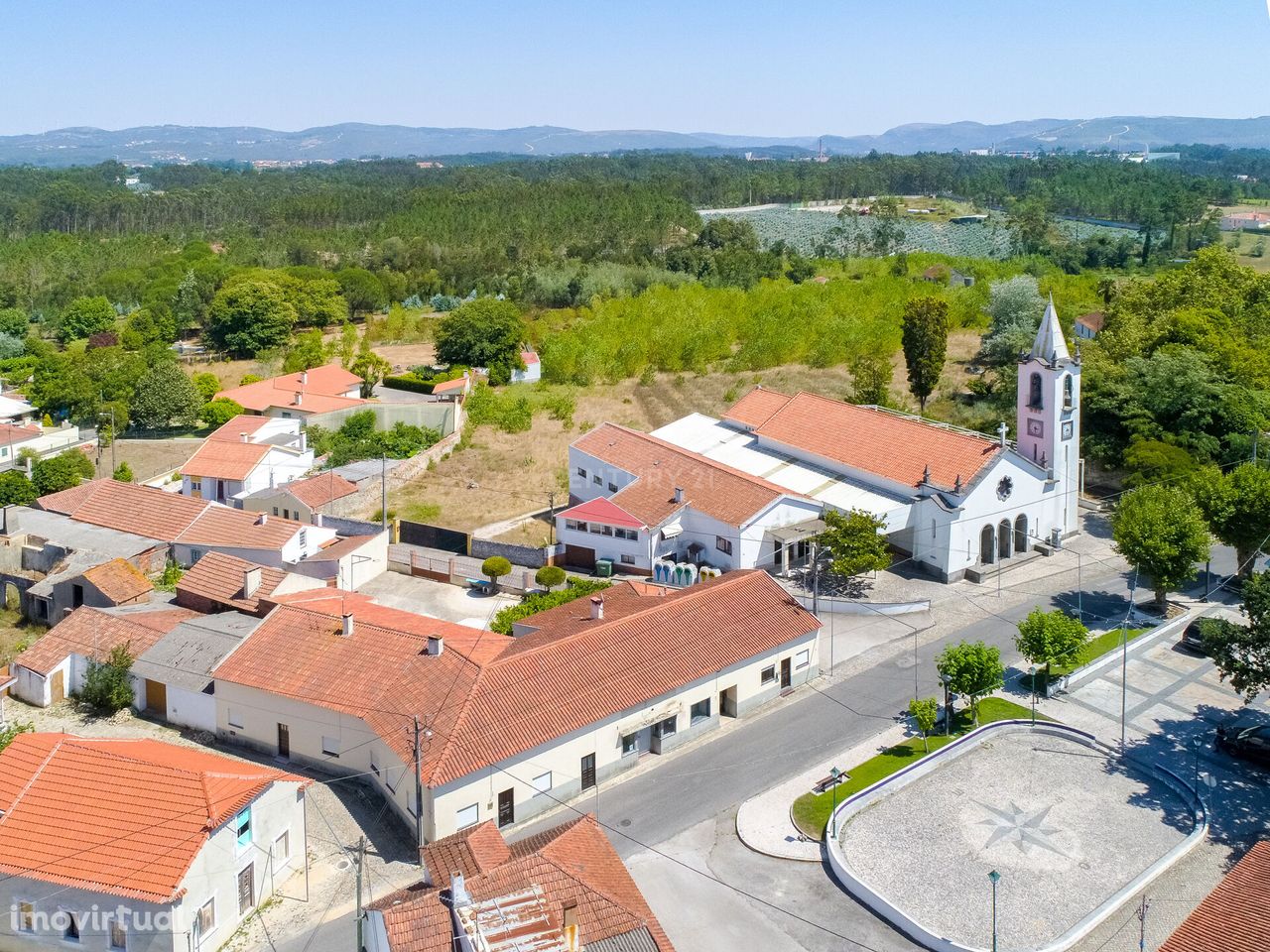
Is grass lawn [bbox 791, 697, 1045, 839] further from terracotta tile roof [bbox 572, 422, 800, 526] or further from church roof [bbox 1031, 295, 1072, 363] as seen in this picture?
church roof [bbox 1031, 295, 1072, 363]

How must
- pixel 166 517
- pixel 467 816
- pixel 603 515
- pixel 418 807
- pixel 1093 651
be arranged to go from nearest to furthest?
pixel 418 807, pixel 467 816, pixel 1093 651, pixel 603 515, pixel 166 517

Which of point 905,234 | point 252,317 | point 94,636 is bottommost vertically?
point 94,636

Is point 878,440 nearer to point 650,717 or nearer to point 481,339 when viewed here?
point 650,717

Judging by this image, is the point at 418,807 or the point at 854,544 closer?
Answer: the point at 418,807

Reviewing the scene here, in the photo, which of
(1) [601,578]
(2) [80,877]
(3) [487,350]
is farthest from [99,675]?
(3) [487,350]

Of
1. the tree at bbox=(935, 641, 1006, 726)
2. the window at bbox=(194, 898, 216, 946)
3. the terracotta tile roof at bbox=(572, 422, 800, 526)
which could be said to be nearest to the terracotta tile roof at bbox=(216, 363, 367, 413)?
the terracotta tile roof at bbox=(572, 422, 800, 526)

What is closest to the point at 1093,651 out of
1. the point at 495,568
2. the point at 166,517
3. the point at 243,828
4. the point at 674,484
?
the point at 674,484

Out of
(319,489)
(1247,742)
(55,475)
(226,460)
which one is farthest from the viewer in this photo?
(55,475)
